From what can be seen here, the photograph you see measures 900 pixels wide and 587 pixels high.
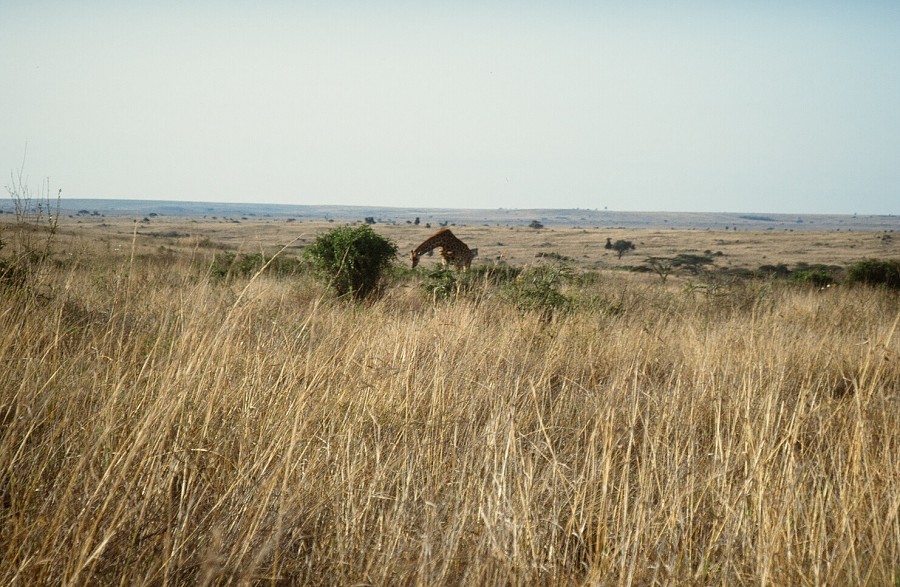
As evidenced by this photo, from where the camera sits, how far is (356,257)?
364 inches

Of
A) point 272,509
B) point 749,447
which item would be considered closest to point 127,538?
point 272,509

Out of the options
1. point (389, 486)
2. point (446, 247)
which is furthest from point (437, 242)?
point (389, 486)

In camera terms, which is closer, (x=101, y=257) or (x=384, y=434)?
(x=384, y=434)

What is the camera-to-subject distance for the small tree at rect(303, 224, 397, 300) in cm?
938

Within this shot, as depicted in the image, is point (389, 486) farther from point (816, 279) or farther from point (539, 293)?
point (816, 279)

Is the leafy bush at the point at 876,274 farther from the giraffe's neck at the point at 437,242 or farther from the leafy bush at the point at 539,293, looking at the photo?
the leafy bush at the point at 539,293

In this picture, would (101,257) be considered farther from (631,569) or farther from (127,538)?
(631,569)

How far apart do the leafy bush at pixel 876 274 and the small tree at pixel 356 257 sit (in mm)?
10191

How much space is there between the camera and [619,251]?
51.6 metres

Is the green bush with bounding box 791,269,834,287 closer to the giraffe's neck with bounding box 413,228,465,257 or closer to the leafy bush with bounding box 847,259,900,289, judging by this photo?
the leafy bush with bounding box 847,259,900,289

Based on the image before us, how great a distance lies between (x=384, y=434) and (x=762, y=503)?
1553mm

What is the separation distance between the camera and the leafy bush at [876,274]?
13715 millimetres

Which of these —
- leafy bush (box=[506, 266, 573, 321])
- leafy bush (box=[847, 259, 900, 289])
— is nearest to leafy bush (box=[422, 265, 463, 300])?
leafy bush (box=[506, 266, 573, 321])

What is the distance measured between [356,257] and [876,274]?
37.8 ft
